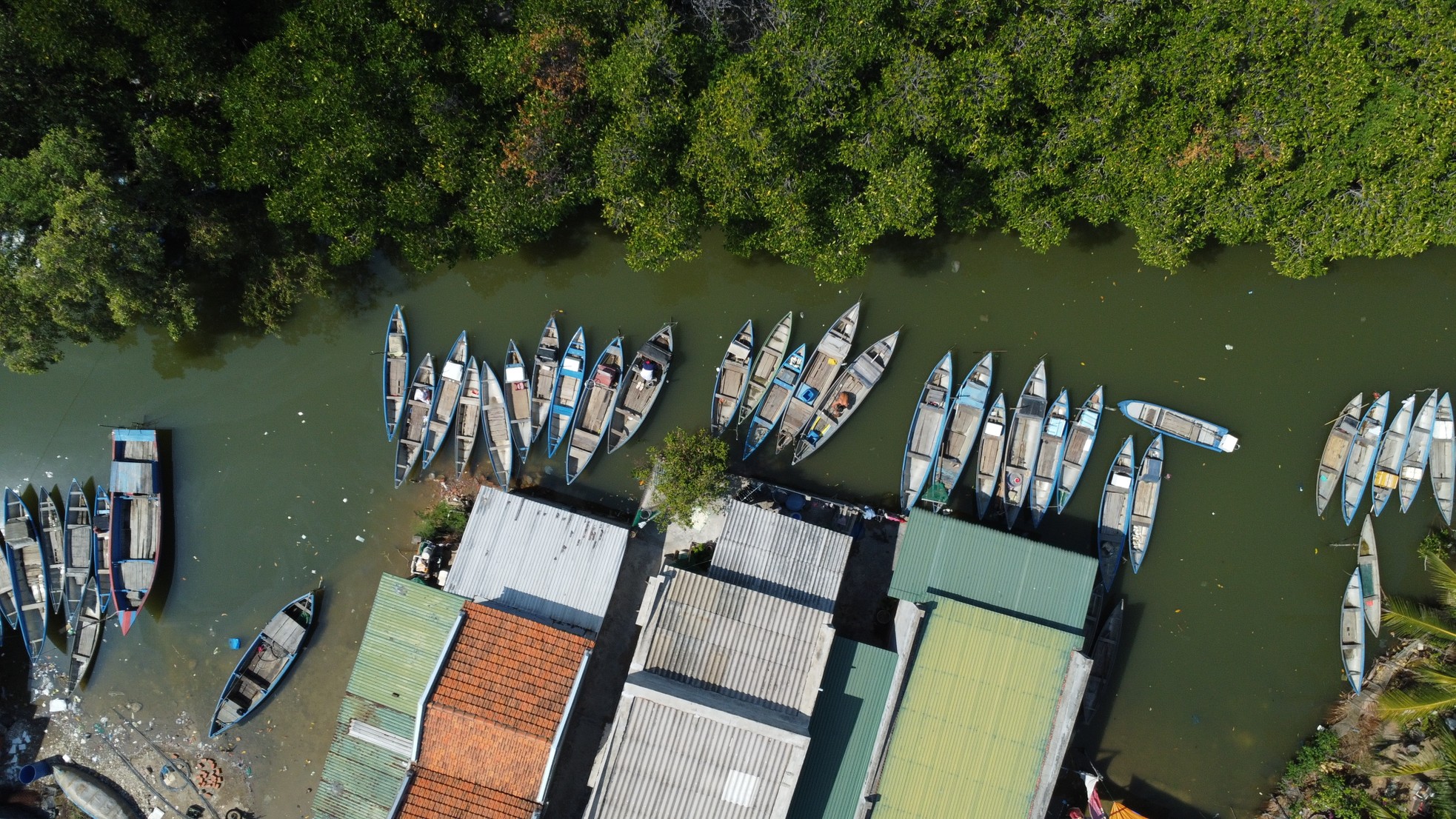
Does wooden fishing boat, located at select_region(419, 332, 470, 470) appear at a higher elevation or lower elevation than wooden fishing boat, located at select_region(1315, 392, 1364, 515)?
lower

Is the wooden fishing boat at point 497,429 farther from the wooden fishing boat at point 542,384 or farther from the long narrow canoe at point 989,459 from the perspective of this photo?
the long narrow canoe at point 989,459

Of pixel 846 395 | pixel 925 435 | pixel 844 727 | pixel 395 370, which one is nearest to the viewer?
pixel 844 727

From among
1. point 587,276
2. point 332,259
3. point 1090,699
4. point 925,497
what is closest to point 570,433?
point 587,276

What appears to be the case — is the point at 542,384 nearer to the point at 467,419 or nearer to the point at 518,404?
the point at 518,404

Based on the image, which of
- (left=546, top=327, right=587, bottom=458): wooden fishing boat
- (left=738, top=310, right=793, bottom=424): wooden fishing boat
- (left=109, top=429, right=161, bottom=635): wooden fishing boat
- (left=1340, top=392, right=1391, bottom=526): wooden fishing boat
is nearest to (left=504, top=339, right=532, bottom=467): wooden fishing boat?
(left=546, top=327, right=587, bottom=458): wooden fishing boat

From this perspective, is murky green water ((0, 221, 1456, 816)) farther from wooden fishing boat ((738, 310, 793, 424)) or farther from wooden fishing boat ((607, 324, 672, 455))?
wooden fishing boat ((738, 310, 793, 424))

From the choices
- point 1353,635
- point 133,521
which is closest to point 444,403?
point 133,521
